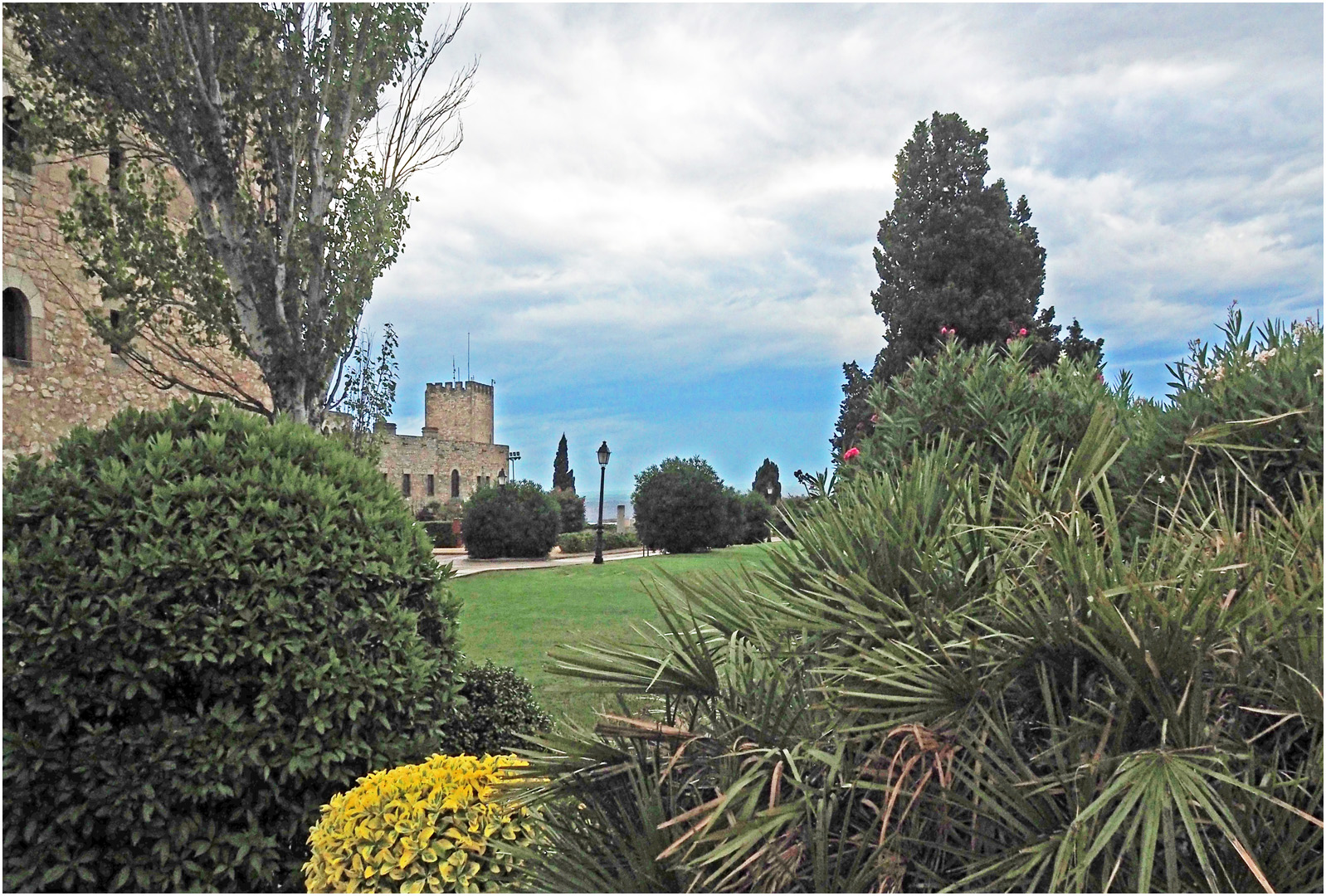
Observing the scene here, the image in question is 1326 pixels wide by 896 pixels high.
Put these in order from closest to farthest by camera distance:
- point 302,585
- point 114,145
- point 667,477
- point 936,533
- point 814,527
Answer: point 936,533, point 814,527, point 302,585, point 114,145, point 667,477

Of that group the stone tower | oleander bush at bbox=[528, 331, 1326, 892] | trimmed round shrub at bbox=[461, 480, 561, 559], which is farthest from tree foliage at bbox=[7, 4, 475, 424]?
the stone tower

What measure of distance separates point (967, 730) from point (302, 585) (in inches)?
111

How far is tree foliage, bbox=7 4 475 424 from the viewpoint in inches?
390

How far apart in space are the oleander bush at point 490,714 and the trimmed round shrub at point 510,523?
19.5 metres

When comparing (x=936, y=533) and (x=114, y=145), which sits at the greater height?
(x=114, y=145)

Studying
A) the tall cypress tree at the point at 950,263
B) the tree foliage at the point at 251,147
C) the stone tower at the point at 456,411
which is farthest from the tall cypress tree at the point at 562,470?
the tree foliage at the point at 251,147

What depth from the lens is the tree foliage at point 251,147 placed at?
9.91m

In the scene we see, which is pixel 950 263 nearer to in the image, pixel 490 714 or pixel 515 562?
pixel 515 562

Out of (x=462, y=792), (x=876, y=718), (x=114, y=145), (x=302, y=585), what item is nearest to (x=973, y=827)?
(x=876, y=718)

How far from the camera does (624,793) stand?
2.40 meters

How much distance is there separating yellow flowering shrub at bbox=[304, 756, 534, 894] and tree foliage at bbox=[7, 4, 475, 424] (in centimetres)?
826

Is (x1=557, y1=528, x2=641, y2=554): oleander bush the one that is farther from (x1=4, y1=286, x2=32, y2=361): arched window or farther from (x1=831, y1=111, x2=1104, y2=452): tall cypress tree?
(x1=4, y1=286, x2=32, y2=361): arched window

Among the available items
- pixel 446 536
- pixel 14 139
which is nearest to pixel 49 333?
pixel 14 139

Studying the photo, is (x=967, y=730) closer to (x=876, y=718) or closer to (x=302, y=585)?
(x=876, y=718)
